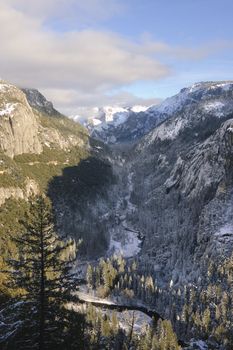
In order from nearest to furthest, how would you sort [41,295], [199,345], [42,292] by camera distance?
[42,292]
[41,295]
[199,345]

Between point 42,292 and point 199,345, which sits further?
point 199,345

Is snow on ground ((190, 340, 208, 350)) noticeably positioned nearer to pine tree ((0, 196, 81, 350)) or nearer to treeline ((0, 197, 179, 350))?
treeline ((0, 197, 179, 350))

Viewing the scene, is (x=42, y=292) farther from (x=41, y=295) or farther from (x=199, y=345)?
(x=199, y=345)

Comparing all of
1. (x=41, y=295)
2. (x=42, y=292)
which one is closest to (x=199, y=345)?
(x=41, y=295)

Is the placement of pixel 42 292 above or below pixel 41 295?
above

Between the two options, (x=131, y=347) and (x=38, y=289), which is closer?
(x=38, y=289)

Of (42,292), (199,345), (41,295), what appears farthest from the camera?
(199,345)

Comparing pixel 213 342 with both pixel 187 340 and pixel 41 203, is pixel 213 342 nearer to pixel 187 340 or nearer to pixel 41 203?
pixel 187 340

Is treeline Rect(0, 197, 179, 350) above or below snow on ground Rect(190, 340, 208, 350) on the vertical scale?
above

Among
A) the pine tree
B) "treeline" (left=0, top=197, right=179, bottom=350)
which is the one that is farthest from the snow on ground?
the pine tree

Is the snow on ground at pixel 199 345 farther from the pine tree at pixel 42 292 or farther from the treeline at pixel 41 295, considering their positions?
the pine tree at pixel 42 292

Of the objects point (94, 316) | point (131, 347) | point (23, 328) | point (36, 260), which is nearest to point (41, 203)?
point (36, 260)
